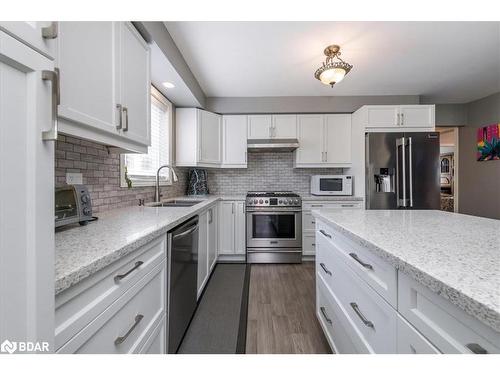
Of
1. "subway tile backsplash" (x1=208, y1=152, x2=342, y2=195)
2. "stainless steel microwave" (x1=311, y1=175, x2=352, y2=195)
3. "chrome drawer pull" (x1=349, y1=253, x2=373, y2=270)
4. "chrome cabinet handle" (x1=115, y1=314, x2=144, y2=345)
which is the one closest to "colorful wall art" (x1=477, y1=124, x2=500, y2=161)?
"stainless steel microwave" (x1=311, y1=175, x2=352, y2=195)

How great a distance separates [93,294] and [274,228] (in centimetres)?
258

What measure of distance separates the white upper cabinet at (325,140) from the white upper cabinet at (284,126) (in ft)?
0.26

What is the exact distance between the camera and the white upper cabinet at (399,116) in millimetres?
3006

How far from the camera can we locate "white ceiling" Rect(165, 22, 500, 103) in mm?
1899

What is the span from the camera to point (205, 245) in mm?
2285

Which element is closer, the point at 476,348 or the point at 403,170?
the point at 476,348

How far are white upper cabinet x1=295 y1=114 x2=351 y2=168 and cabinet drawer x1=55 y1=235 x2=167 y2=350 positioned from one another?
2.93 metres

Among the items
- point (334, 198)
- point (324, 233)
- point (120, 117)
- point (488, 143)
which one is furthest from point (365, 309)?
point (488, 143)

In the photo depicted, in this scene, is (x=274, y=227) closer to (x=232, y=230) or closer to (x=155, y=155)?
(x=232, y=230)

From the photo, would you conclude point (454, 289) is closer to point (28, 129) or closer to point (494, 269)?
point (494, 269)

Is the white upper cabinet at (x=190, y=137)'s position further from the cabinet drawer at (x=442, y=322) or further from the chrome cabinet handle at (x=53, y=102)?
the cabinet drawer at (x=442, y=322)

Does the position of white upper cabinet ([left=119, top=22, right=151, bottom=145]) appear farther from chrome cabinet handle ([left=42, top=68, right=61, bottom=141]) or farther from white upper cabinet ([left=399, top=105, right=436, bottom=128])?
white upper cabinet ([left=399, top=105, right=436, bottom=128])

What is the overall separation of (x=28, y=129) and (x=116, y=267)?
53 cm

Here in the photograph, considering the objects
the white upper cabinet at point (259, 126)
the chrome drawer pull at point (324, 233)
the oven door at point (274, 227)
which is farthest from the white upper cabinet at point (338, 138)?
the chrome drawer pull at point (324, 233)
